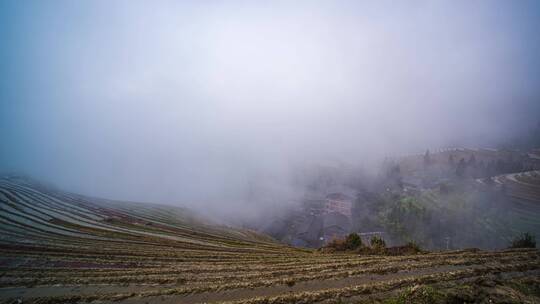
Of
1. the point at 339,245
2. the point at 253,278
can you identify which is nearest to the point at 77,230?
the point at 253,278

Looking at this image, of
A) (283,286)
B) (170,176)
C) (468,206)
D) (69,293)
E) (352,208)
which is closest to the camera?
(283,286)

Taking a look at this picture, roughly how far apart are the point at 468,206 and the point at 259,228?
3982 inches

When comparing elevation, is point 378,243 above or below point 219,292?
above

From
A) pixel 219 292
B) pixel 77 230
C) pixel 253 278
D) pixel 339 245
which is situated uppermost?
pixel 253 278

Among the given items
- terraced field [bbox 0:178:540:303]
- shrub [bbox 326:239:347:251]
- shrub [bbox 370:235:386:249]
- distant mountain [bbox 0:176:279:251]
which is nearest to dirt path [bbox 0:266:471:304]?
terraced field [bbox 0:178:540:303]

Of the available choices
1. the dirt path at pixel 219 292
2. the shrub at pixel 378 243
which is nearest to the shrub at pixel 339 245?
the shrub at pixel 378 243

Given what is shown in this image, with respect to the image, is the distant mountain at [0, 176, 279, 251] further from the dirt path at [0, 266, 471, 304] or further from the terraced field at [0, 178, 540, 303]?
the dirt path at [0, 266, 471, 304]

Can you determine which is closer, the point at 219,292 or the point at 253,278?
the point at 219,292

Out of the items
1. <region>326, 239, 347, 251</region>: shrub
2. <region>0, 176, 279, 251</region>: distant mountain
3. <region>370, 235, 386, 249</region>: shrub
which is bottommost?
<region>0, 176, 279, 251</region>: distant mountain

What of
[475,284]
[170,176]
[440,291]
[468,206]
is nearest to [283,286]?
[440,291]

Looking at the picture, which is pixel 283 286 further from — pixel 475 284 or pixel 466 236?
pixel 466 236

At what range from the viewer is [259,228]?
130625 millimetres

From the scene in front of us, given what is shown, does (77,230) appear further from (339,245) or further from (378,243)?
(378,243)

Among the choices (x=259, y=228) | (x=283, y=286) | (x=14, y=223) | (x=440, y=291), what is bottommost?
(x=259, y=228)
